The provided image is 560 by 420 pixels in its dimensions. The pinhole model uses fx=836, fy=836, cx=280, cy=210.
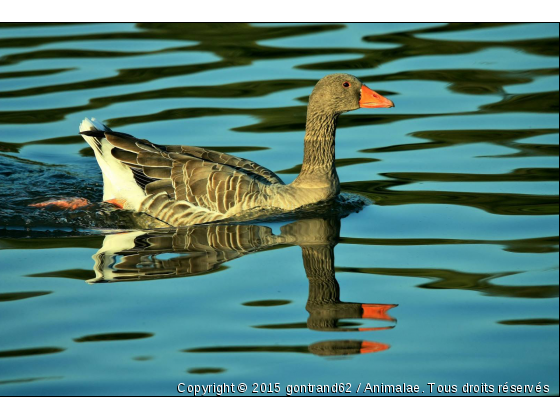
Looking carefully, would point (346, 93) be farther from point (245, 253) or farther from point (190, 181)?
point (245, 253)

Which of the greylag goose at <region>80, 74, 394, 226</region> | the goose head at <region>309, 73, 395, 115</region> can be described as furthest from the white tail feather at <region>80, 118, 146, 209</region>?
the goose head at <region>309, 73, 395, 115</region>

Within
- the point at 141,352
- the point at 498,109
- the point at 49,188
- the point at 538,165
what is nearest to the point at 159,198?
the point at 49,188

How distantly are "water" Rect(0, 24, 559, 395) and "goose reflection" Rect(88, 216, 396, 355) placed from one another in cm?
3

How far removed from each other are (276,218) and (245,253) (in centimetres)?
Result: 141

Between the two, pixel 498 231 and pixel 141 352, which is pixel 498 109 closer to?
pixel 498 231

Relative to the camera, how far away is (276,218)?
10406 millimetres

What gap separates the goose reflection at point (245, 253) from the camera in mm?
7250

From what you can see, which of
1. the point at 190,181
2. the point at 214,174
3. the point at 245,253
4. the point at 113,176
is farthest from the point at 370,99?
the point at 113,176

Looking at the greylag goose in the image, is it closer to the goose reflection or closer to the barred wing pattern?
the barred wing pattern

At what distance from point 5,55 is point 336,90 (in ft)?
32.1

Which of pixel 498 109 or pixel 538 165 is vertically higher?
pixel 498 109

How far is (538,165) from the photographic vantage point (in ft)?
39.3

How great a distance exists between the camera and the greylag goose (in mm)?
10398

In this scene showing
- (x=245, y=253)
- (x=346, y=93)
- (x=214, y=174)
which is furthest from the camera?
(x=346, y=93)
